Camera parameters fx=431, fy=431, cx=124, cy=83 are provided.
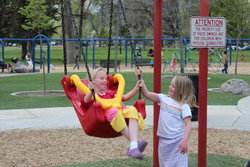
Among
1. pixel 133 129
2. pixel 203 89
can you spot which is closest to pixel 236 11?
pixel 203 89

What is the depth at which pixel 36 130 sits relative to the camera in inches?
294

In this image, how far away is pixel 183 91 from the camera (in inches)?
151

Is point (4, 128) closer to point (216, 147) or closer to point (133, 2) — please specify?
point (216, 147)

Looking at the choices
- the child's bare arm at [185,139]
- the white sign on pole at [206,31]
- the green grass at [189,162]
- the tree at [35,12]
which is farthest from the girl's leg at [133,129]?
the tree at [35,12]

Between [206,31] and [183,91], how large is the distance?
790 mm

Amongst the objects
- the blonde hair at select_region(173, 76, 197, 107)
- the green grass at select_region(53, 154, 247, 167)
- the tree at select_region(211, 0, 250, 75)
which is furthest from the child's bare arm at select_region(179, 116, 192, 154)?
the tree at select_region(211, 0, 250, 75)

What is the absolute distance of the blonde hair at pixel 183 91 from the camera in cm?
380

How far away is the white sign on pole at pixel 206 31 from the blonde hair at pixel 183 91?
55cm

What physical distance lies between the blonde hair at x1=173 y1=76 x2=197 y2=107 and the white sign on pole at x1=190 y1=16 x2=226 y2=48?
0.55 metres

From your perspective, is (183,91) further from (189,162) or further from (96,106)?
(189,162)

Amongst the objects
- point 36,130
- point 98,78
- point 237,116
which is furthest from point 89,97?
point 237,116

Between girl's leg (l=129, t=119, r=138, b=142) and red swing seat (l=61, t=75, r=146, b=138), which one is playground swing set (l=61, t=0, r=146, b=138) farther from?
girl's leg (l=129, t=119, r=138, b=142)

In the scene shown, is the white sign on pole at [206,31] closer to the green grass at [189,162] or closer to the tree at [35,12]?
the green grass at [189,162]

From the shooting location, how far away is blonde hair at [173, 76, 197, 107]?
3.80 meters
